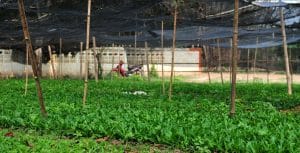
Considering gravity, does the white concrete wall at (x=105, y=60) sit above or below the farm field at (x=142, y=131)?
above

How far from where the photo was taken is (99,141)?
21.6 feet

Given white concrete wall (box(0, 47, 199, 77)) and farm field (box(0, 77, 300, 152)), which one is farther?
white concrete wall (box(0, 47, 199, 77))

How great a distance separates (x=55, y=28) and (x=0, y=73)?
360 inches

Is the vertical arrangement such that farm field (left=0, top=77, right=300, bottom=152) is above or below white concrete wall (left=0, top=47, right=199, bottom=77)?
below

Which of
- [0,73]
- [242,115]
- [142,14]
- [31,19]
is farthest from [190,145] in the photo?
[0,73]

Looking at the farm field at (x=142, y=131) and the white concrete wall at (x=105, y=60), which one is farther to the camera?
the white concrete wall at (x=105, y=60)

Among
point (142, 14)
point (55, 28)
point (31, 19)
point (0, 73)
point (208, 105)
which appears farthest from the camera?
point (0, 73)

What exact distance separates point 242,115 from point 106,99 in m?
4.23

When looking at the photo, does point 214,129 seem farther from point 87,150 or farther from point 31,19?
point 31,19

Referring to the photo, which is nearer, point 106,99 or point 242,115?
point 242,115

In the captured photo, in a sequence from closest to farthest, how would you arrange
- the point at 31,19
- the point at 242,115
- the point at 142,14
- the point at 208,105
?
the point at 242,115 < the point at 208,105 < the point at 142,14 < the point at 31,19

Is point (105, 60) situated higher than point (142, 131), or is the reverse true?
point (105, 60)

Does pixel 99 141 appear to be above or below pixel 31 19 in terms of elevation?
below

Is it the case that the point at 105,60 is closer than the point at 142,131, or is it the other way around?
the point at 142,131
